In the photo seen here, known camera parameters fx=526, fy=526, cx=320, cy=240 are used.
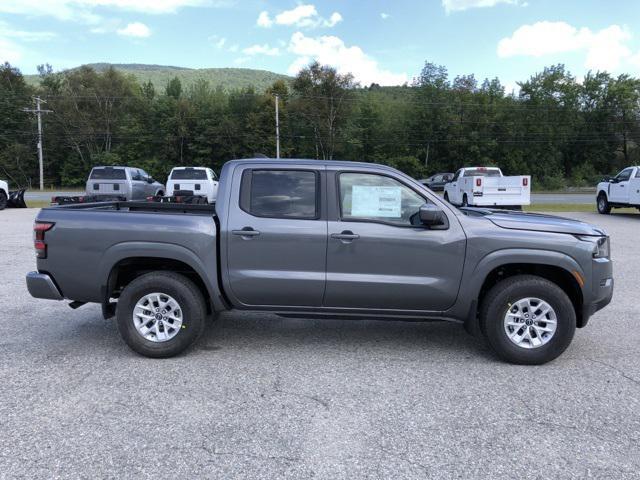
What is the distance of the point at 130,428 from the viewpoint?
139 inches

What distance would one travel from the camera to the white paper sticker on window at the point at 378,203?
15.9ft

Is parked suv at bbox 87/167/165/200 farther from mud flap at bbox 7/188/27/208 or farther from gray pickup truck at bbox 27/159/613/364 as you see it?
gray pickup truck at bbox 27/159/613/364

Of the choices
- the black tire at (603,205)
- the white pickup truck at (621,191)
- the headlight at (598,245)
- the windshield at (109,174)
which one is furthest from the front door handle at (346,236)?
the black tire at (603,205)

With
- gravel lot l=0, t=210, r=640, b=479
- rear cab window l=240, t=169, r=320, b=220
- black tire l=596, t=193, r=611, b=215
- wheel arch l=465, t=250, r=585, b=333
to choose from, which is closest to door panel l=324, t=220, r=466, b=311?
wheel arch l=465, t=250, r=585, b=333

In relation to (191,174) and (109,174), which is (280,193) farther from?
(109,174)

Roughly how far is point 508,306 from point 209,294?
8.89 feet

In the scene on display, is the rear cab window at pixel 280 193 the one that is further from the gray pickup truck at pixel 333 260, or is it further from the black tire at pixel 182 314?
the black tire at pixel 182 314

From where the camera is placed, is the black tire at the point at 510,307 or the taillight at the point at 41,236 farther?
the taillight at the point at 41,236

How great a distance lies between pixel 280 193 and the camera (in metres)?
4.93

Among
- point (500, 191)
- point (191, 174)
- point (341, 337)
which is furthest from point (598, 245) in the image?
point (191, 174)

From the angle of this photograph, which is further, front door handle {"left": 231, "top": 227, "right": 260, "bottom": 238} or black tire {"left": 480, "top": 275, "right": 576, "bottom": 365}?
front door handle {"left": 231, "top": 227, "right": 260, "bottom": 238}

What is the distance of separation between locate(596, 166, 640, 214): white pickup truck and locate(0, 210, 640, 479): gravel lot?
620 inches

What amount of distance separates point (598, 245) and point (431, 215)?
61.9 inches

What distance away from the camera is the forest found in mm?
55594
